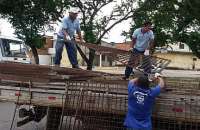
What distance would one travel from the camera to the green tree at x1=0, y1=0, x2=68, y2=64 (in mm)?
30859

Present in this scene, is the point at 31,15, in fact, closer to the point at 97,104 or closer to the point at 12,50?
the point at 12,50

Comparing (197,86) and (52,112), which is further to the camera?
(197,86)

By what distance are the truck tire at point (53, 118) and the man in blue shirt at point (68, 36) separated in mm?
2160

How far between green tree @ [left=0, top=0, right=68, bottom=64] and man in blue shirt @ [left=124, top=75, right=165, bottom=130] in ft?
75.8

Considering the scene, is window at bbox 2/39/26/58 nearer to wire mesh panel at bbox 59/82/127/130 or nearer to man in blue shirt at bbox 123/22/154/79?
man in blue shirt at bbox 123/22/154/79

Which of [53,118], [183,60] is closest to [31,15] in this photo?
[53,118]

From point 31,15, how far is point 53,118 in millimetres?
22512

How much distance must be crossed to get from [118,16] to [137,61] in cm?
2260

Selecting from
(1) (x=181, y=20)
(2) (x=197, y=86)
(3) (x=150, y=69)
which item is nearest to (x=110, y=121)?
(3) (x=150, y=69)

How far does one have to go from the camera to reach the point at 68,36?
1140 cm

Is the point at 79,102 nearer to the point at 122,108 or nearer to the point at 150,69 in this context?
the point at 122,108

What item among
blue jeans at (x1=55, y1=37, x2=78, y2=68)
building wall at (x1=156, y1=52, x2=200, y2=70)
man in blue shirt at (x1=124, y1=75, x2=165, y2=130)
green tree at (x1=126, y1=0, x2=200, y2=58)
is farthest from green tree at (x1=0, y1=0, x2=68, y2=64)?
building wall at (x1=156, y1=52, x2=200, y2=70)

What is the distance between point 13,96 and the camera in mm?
9430

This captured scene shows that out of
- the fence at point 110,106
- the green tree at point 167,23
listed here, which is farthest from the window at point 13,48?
the green tree at point 167,23
